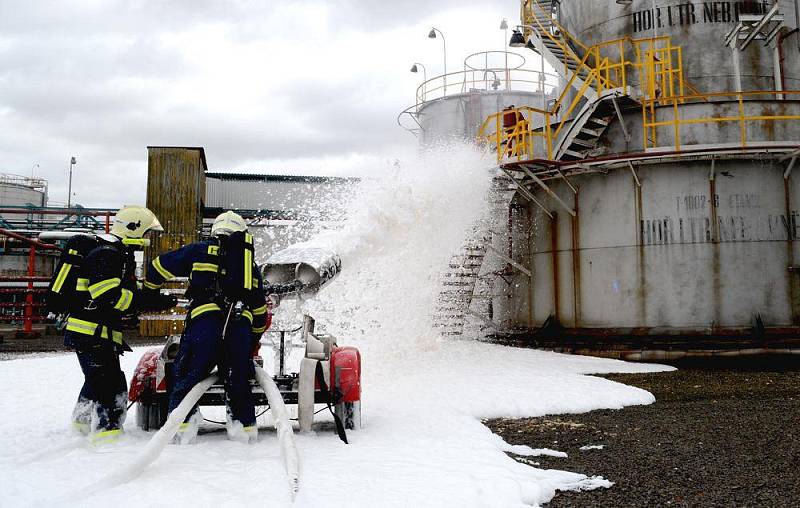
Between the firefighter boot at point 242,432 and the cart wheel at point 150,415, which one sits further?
the cart wheel at point 150,415

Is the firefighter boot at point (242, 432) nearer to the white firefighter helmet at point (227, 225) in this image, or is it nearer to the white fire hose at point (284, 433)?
the white fire hose at point (284, 433)

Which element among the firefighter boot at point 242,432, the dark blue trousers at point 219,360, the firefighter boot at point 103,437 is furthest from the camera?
the firefighter boot at point 242,432

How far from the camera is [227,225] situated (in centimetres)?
556

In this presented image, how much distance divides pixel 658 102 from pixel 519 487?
11.2 metres

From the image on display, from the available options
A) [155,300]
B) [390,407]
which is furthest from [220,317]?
[390,407]

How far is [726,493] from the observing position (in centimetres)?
414

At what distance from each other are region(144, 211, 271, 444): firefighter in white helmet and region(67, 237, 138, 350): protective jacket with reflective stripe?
10.1 inches

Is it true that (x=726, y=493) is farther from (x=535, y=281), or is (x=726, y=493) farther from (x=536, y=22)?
(x=536, y=22)

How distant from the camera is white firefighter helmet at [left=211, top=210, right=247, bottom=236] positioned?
218 inches

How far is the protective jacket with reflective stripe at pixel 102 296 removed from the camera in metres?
5.24

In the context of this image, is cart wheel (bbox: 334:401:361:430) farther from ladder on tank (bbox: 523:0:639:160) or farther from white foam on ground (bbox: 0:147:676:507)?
ladder on tank (bbox: 523:0:639:160)

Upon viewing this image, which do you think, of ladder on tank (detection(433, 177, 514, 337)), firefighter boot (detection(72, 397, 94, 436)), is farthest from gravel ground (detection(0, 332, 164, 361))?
→ firefighter boot (detection(72, 397, 94, 436))

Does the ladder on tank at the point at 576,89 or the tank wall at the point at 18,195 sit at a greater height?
the tank wall at the point at 18,195

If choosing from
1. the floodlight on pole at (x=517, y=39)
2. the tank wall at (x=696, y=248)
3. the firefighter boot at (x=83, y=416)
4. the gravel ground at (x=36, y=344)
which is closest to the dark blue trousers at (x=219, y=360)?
the firefighter boot at (x=83, y=416)
